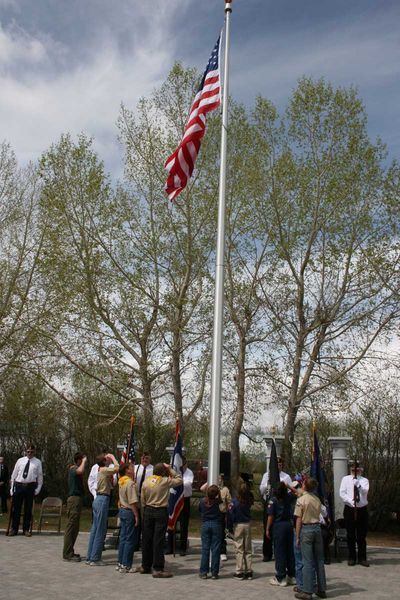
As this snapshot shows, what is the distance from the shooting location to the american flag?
12.7m

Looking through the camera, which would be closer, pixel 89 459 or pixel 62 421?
pixel 89 459

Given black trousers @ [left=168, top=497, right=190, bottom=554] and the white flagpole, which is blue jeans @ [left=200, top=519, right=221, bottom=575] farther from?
black trousers @ [left=168, top=497, right=190, bottom=554]

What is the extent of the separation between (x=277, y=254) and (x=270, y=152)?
3.71 metres

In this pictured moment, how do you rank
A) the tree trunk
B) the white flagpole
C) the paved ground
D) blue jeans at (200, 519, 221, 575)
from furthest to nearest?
the tree trunk → the white flagpole → blue jeans at (200, 519, 221, 575) → the paved ground

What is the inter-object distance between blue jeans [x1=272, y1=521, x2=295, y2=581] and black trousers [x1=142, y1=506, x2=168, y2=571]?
75.3 inches

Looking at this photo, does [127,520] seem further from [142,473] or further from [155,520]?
[142,473]

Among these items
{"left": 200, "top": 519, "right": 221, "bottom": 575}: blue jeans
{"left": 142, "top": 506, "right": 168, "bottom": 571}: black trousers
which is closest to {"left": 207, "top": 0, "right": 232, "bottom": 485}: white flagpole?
{"left": 200, "top": 519, "right": 221, "bottom": 575}: blue jeans

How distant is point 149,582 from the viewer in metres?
9.95

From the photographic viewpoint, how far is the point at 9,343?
23406 millimetres

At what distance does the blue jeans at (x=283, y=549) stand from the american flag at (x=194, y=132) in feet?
21.8

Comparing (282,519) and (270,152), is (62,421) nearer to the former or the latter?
(270,152)

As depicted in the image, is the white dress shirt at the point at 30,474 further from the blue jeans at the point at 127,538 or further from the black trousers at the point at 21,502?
the blue jeans at the point at 127,538

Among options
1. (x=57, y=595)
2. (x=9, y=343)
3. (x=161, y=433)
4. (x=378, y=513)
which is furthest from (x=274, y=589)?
(x=9, y=343)

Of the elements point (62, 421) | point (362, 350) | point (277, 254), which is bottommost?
point (62, 421)
